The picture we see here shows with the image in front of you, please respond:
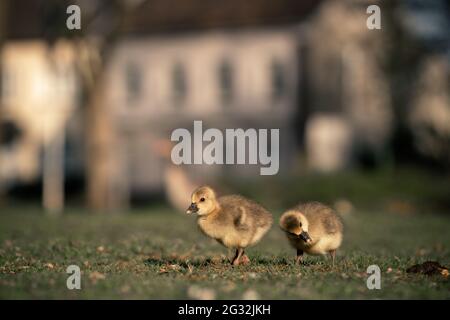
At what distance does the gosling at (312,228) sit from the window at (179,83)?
37524 mm

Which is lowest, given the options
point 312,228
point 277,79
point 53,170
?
point 53,170

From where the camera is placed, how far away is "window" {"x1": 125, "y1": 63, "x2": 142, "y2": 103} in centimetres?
4869

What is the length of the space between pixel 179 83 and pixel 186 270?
38755 millimetres

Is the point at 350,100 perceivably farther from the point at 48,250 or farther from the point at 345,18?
the point at 48,250

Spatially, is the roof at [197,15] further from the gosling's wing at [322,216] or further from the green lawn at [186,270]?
the gosling's wing at [322,216]

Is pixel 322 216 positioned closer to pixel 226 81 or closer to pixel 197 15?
pixel 226 81

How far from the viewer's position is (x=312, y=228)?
9.81 m

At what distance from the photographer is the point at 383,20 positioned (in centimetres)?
3562

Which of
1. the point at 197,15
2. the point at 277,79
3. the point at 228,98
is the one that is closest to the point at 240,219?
the point at 277,79

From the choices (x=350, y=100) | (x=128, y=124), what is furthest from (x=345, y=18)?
(x=128, y=124)

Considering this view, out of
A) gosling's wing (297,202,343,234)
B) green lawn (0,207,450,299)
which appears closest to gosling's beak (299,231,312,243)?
green lawn (0,207,450,299)

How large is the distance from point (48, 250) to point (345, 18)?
32.9 meters

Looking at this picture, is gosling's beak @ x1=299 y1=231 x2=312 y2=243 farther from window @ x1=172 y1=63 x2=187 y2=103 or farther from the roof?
window @ x1=172 y1=63 x2=187 y2=103

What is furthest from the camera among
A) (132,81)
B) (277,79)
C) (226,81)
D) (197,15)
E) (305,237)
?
(132,81)
